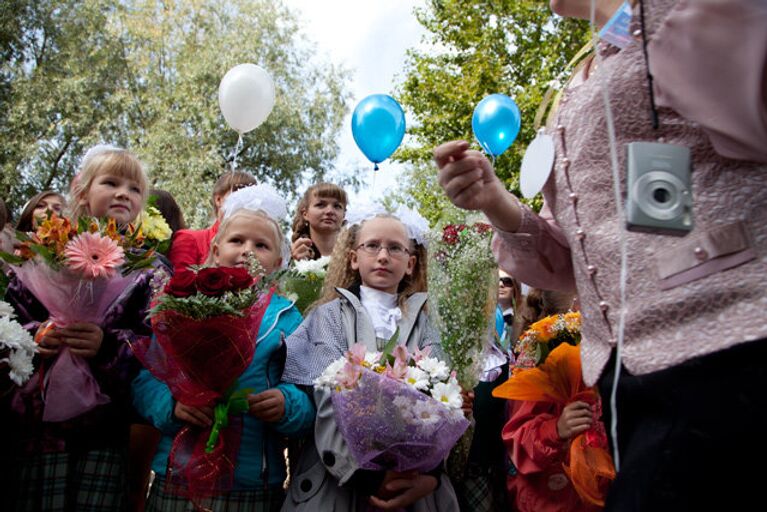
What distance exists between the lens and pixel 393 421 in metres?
2.40

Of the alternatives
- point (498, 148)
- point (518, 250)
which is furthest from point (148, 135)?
point (518, 250)

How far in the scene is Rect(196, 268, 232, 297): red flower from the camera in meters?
2.37

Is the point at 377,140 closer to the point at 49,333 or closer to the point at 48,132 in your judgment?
the point at 49,333

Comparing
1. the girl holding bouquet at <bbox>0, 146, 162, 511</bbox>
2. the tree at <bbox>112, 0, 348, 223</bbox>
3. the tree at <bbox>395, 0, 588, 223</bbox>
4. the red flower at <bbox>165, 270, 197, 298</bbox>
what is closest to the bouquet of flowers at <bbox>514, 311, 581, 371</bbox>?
the red flower at <bbox>165, 270, 197, 298</bbox>

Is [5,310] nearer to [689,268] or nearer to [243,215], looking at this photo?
[243,215]

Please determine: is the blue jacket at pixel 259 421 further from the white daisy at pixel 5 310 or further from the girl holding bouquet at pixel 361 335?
the white daisy at pixel 5 310

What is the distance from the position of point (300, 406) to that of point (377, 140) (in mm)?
3123

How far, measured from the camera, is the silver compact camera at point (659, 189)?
1136 millimetres

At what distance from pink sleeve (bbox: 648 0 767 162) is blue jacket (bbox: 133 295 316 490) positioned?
202 cm

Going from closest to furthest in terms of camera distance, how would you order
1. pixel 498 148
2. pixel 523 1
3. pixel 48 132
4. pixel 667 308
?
pixel 667 308
pixel 498 148
pixel 523 1
pixel 48 132

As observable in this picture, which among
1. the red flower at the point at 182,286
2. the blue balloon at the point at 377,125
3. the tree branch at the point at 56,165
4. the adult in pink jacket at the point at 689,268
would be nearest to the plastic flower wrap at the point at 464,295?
the red flower at the point at 182,286

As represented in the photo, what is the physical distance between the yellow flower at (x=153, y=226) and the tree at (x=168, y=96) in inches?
505

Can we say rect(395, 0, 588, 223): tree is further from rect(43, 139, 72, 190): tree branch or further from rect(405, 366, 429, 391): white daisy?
rect(405, 366, 429, 391): white daisy

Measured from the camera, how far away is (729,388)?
1.05 metres
